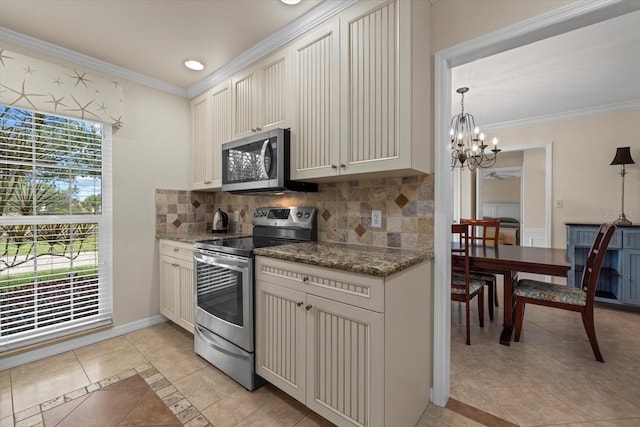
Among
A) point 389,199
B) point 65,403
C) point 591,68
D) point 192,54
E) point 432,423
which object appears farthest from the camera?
point 591,68

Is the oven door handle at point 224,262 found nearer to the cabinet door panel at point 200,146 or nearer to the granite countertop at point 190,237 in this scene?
the granite countertop at point 190,237

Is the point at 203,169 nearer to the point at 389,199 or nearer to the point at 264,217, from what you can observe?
→ the point at 264,217

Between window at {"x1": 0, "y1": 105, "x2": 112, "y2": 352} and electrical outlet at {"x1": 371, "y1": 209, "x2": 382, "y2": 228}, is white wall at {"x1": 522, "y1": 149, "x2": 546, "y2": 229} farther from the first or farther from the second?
window at {"x1": 0, "y1": 105, "x2": 112, "y2": 352}

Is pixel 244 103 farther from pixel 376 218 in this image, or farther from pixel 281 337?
pixel 281 337

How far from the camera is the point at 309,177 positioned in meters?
1.87

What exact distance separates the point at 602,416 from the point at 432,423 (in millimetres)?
964

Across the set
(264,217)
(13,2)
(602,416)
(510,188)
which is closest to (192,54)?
(13,2)

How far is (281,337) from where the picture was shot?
5.22 feet

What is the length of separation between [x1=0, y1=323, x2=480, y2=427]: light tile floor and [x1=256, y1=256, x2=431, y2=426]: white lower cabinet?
159 mm

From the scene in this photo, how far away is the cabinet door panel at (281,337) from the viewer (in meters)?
1.49

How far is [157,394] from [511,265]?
2767 mm

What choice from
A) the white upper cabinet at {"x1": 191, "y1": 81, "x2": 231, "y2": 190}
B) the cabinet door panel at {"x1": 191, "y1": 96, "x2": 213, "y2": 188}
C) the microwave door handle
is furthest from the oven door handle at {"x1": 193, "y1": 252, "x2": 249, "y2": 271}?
the cabinet door panel at {"x1": 191, "y1": 96, "x2": 213, "y2": 188}

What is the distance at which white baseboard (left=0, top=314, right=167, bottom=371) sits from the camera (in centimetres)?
207

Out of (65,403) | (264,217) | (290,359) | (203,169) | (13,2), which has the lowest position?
(65,403)
